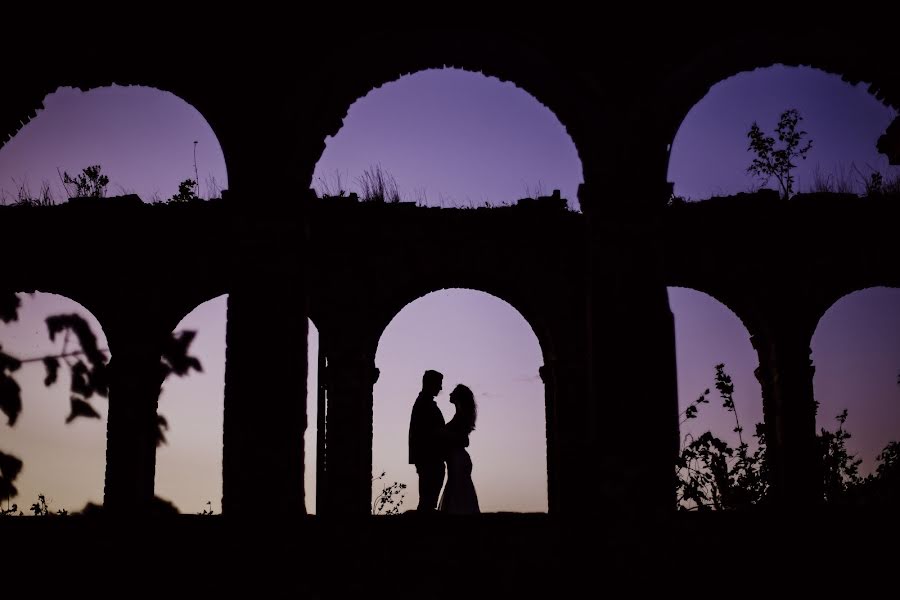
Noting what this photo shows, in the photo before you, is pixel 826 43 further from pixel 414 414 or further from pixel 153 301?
pixel 153 301

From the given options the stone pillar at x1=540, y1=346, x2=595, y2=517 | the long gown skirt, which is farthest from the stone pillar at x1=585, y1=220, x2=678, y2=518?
the stone pillar at x1=540, y1=346, x2=595, y2=517

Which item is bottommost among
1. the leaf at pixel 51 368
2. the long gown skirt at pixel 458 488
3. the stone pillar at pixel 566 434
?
the long gown skirt at pixel 458 488

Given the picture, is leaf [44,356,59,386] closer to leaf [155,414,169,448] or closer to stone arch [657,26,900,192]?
leaf [155,414,169,448]

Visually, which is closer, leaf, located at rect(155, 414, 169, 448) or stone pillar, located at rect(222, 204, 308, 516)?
stone pillar, located at rect(222, 204, 308, 516)

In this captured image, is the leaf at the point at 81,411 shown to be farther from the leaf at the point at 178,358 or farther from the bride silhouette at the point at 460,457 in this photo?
the bride silhouette at the point at 460,457

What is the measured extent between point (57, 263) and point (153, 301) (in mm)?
1436

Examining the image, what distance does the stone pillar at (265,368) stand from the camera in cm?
627

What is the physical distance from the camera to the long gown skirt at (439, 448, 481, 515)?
9789 mm

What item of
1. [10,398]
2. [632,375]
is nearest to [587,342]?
[632,375]

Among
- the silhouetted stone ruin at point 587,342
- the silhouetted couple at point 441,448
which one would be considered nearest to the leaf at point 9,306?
the silhouetted couple at point 441,448

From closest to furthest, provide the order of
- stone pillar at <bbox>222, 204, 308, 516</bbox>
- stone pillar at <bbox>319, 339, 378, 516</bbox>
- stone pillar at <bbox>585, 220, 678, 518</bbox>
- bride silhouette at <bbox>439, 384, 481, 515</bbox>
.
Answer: stone pillar at <bbox>585, 220, 678, 518</bbox> → stone pillar at <bbox>222, 204, 308, 516</bbox> → bride silhouette at <bbox>439, 384, 481, 515</bbox> → stone pillar at <bbox>319, 339, 378, 516</bbox>

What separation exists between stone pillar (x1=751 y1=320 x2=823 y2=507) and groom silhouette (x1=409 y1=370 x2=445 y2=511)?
18.5ft

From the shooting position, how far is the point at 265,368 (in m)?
6.46

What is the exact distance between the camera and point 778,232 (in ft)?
47.0
